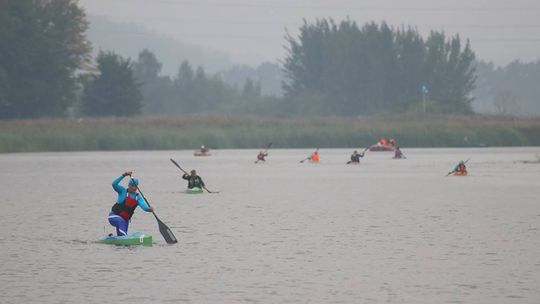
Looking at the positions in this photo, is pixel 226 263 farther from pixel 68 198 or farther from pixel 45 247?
pixel 68 198

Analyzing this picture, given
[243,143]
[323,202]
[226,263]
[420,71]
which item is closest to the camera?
[226,263]

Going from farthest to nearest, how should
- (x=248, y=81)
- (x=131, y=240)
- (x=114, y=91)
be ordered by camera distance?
(x=248, y=81) → (x=114, y=91) → (x=131, y=240)

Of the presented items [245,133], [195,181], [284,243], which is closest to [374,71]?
[245,133]

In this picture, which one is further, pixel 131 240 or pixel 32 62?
pixel 32 62

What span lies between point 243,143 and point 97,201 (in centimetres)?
4910

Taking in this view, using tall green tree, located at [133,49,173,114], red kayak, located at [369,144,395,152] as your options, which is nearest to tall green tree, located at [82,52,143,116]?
red kayak, located at [369,144,395,152]

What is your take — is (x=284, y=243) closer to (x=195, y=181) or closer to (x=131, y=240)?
(x=131, y=240)

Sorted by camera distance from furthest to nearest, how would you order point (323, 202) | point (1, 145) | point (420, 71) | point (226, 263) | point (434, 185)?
1. point (420, 71)
2. point (1, 145)
3. point (434, 185)
4. point (323, 202)
5. point (226, 263)

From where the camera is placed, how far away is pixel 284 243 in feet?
81.8

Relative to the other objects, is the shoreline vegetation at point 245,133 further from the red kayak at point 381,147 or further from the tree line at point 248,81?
the tree line at point 248,81

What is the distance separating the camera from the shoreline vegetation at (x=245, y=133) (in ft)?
257

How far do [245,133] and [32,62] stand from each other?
23.2 metres

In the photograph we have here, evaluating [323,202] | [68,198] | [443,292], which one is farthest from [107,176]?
[443,292]

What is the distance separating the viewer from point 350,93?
433ft
